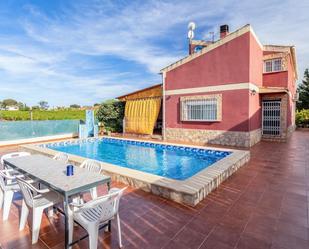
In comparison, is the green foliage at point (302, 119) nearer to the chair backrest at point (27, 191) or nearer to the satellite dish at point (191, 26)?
the satellite dish at point (191, 26)

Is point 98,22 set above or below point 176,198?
above

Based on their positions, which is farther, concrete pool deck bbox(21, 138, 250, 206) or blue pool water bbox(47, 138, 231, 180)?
blue pool water bbox(47, 138, 231, 180)

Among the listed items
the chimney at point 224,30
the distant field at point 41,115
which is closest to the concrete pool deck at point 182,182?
the chimney at point 224,30

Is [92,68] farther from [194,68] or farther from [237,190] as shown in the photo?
[237,190]

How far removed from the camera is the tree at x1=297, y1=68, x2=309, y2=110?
27.4 metres

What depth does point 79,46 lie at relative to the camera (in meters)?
15.9

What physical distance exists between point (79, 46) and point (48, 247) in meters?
16.1

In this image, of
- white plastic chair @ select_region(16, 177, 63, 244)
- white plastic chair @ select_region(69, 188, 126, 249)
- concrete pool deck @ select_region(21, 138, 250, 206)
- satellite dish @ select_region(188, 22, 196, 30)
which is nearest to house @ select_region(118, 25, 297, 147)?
satellite dish @ select_region(188, 22, 196, 30)

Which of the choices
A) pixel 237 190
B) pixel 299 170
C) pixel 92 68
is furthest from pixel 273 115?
pixel 92 68

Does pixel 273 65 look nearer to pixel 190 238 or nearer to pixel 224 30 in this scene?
pixel 224 30

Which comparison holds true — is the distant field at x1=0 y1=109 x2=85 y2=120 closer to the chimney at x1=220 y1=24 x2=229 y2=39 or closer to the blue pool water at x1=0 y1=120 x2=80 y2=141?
the blue pool water at x1=0 y1=120 x2=80 y2=141

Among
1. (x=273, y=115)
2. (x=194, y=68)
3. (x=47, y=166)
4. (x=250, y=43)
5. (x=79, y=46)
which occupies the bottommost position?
(x=47, y=166)

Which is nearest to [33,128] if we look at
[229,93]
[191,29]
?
[229,93]

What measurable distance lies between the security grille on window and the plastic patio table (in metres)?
10.0
